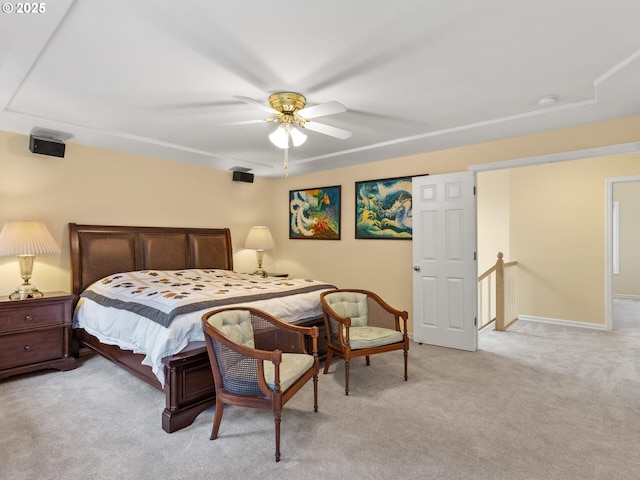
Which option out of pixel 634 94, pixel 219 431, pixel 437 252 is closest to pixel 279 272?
pixel 437 252

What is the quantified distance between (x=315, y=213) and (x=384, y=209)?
1.24m

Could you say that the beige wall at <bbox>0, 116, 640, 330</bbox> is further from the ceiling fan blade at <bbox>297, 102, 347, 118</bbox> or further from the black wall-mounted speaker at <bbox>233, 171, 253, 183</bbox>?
the ceiling fan blade at <bbox>297, 102, 347, 118</bbox>

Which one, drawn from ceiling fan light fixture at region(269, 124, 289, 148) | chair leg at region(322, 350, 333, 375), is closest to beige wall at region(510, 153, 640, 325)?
chair leg at region(322, 350, 333, 375)

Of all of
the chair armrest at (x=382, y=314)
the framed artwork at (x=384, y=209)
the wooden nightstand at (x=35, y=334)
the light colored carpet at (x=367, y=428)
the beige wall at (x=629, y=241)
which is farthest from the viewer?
the beige wall at (x=629, y=241)

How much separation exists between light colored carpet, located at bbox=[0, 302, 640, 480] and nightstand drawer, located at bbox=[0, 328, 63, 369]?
171mm

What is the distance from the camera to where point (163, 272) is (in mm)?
4285

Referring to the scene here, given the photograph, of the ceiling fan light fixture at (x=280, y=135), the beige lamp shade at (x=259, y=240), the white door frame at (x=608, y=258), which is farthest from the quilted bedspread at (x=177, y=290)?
the white door frame at (x=608, y=258)

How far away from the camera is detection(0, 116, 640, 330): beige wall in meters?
3.65

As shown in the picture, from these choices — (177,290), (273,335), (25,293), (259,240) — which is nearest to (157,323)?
(177,290)

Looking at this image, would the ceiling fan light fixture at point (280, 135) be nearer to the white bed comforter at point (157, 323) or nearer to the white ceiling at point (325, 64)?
the white ceiling at point (325, 64)

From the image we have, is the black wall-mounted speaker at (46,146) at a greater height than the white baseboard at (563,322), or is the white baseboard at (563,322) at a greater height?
the black wall-mounted speaker at (46,146)

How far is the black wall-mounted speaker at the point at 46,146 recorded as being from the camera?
3.66m

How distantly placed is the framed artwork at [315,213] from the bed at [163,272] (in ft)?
3.88

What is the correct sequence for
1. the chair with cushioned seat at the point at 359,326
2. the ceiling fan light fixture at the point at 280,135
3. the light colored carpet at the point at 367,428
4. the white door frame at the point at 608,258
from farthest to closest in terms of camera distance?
the white door frame at the point at 608,258
the chair with cushioned seat at the point at 359,326
the ceiling fan light fixture at the point at 280,135
the light colored carpet at the point at 367,428
